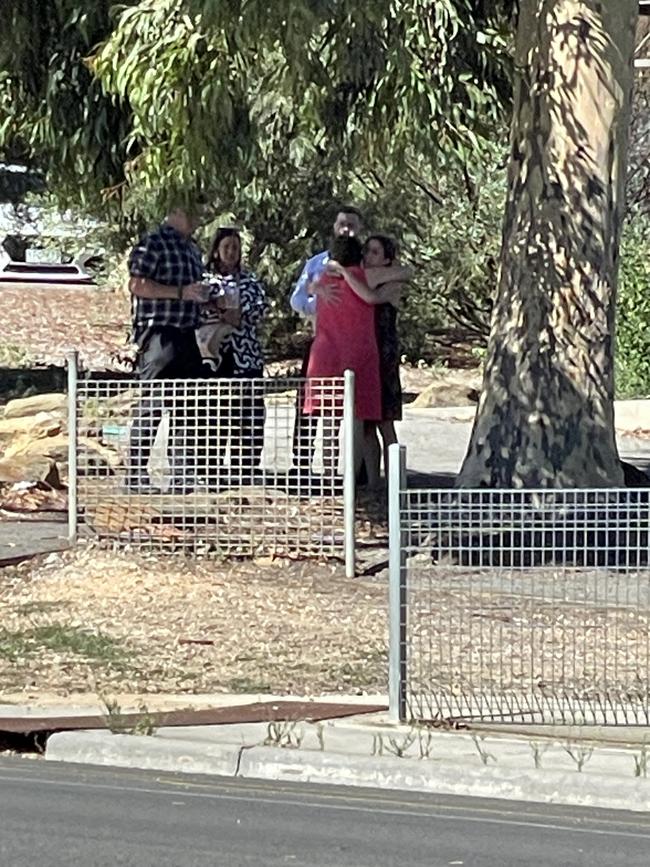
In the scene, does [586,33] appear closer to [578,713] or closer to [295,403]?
[295,403]

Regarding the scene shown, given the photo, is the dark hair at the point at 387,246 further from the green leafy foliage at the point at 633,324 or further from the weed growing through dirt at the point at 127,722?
the green leafy foliage at the point at 633,324

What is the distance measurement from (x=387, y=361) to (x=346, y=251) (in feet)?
2.53

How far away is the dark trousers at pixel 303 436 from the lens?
36.8ft

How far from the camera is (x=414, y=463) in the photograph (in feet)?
56.1

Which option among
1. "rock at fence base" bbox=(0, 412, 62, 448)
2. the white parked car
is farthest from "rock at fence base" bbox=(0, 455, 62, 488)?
the white parked car

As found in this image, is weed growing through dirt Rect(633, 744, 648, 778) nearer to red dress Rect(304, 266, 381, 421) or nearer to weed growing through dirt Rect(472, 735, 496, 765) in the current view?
weed growing through dirt Rect(472, 735, 496, 765)

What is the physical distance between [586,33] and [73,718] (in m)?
5.68

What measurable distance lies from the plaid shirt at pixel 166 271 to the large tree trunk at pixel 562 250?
Answer: 6.84 ft

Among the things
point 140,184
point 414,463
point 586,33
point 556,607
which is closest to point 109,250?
point 414,463

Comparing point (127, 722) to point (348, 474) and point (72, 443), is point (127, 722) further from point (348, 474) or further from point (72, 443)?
point (72, 443)

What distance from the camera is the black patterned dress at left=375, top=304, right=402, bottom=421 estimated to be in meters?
12.8

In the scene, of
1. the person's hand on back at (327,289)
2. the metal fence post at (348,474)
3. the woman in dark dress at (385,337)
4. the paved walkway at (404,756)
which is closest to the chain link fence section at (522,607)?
the paved walkway at (404,756)

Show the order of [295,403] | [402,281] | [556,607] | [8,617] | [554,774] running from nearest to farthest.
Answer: [554,774] → [556,607] → [8,617] → [295,403] → [402,281]

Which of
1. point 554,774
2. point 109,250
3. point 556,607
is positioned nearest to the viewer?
point 554,774
